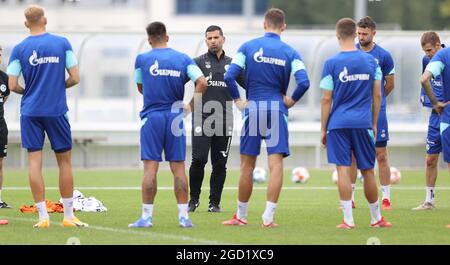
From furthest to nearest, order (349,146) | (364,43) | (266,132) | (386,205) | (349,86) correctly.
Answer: (386,205) → (364,43) → (266,132) → (349,146) → (349,86)

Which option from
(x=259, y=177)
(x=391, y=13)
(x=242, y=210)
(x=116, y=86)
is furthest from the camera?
(x=391, y=13)

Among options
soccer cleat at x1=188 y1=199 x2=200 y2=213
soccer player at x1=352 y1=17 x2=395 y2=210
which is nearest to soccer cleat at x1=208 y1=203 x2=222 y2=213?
soccer cleat at x1=188 y1=199 x2=200 y2=213

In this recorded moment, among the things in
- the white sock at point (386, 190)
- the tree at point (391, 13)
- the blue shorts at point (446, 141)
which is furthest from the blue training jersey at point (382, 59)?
the tree at point (391, 13)

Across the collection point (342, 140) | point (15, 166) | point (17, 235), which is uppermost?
point (342, 140)

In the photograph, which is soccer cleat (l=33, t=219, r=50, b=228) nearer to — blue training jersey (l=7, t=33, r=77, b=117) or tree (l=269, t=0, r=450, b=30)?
blue training jersey (l=7, t=33, r=77, b=117)

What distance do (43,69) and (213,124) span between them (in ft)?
11.1

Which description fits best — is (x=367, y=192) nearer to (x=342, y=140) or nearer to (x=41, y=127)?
(x=342, y=140)

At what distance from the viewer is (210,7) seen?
82.2 metres

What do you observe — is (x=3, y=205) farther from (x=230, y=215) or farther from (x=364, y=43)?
(x=364, y=43)

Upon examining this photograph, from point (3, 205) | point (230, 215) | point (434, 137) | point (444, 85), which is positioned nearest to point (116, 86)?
point (3, 205)

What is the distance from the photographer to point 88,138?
90.0 feet
